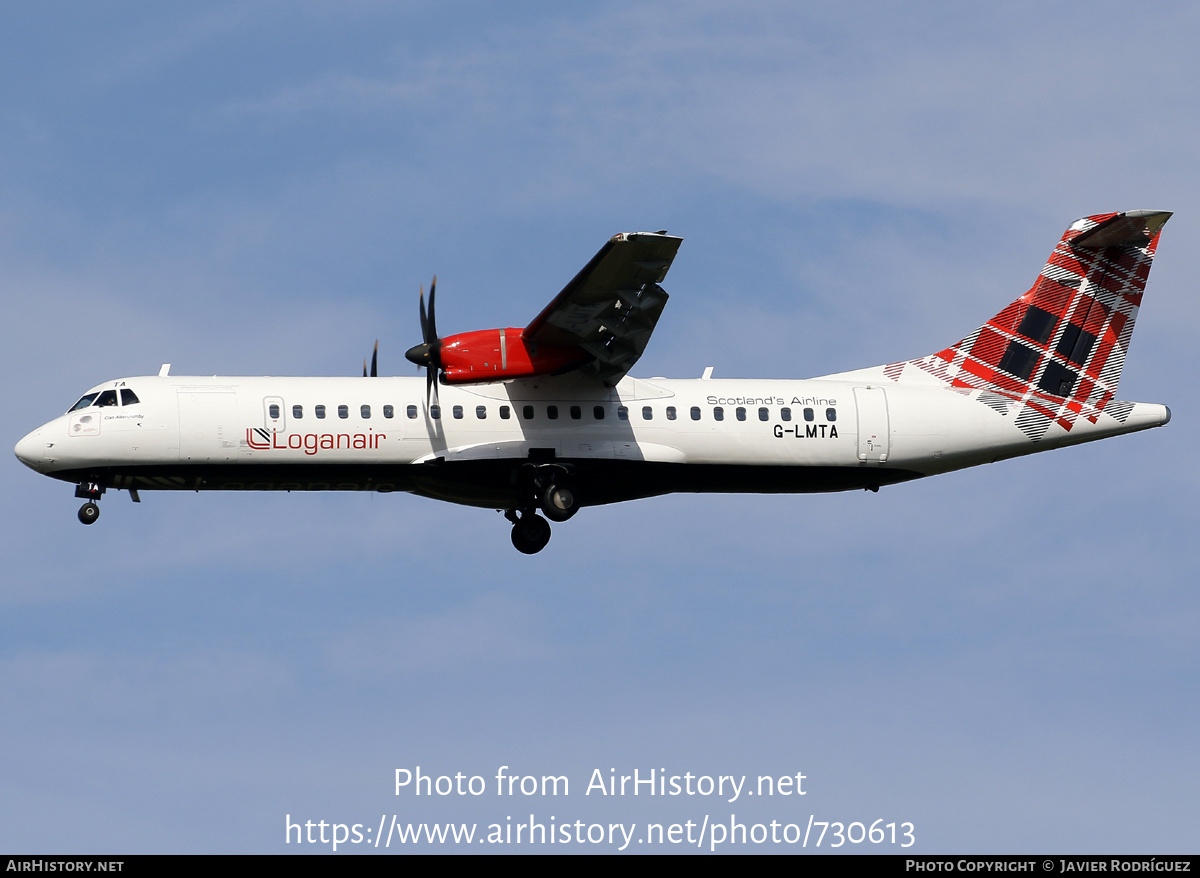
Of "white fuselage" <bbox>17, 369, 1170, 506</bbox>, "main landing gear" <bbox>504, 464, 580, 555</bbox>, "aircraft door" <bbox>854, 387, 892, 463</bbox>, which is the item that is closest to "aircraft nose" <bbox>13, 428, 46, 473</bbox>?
"white fuselage" <bbox>17, 369, 1170, 506</bbox>

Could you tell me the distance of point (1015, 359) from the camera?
30.9 metres

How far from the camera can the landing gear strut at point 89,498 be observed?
28000 mm

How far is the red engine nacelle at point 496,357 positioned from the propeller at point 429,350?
146 millimetres

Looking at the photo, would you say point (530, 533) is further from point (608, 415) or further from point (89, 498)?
point (89, 498)

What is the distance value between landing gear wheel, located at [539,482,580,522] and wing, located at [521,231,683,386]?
2.12 metres

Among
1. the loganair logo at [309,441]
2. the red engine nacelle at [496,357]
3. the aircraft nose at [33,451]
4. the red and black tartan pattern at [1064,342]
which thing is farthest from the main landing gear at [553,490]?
the aircraft nose at [33,451]

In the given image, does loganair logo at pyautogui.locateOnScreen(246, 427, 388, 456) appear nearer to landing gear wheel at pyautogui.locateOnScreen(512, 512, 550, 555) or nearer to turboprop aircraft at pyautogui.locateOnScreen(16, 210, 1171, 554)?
turboprop aircraft at pyautogui.locateOnScreen(16, 210, 1171, 554)

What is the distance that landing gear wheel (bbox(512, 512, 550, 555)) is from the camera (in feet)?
98.1

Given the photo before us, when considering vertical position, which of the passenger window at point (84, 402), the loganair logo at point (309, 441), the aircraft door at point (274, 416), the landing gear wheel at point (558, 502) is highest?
the passenger window at point (84, 402)

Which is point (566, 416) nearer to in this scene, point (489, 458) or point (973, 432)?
point (489, 458)

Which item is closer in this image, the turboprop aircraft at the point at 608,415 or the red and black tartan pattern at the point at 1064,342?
the turboprop aircraft at the point at 608,415

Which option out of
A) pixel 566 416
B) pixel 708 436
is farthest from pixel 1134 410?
pixel 566 416

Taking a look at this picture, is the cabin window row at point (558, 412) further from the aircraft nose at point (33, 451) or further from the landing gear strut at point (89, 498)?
the aircraft nose at point (33, 451)

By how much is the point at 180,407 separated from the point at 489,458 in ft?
17.8
